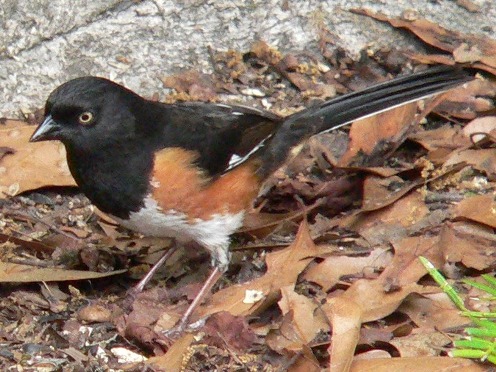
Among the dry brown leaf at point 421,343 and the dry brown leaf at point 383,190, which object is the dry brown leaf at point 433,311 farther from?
the dry brown leaf at point 383,190

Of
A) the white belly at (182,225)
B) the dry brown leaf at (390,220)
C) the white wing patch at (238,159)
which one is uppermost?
the white wing patch at (238,159)

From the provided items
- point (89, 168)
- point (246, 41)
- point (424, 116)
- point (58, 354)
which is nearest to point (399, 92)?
point (424, 116)

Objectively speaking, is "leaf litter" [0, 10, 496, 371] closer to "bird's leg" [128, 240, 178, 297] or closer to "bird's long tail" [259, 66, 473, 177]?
"bird's leg" [128, 240, 178, 297]

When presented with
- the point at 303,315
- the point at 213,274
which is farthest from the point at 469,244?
the point at 213,274

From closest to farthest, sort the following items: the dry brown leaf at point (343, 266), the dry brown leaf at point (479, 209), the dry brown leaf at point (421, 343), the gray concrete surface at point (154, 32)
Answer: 1. the dry brown leaf at point (421, 343)
2. the dry brown leaf at point (343, 266)
3. the dry brown leaf at point (479, 209)
4. the gray concrete surface at point (154, 32)

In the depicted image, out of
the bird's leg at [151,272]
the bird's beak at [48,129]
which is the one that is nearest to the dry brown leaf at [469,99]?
the bird's leg at [151,272]

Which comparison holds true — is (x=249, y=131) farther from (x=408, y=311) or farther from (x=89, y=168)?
(x=408, y=311)

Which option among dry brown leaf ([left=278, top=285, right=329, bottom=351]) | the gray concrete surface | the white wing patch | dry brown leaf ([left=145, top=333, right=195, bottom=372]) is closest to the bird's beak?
the white wing patch
